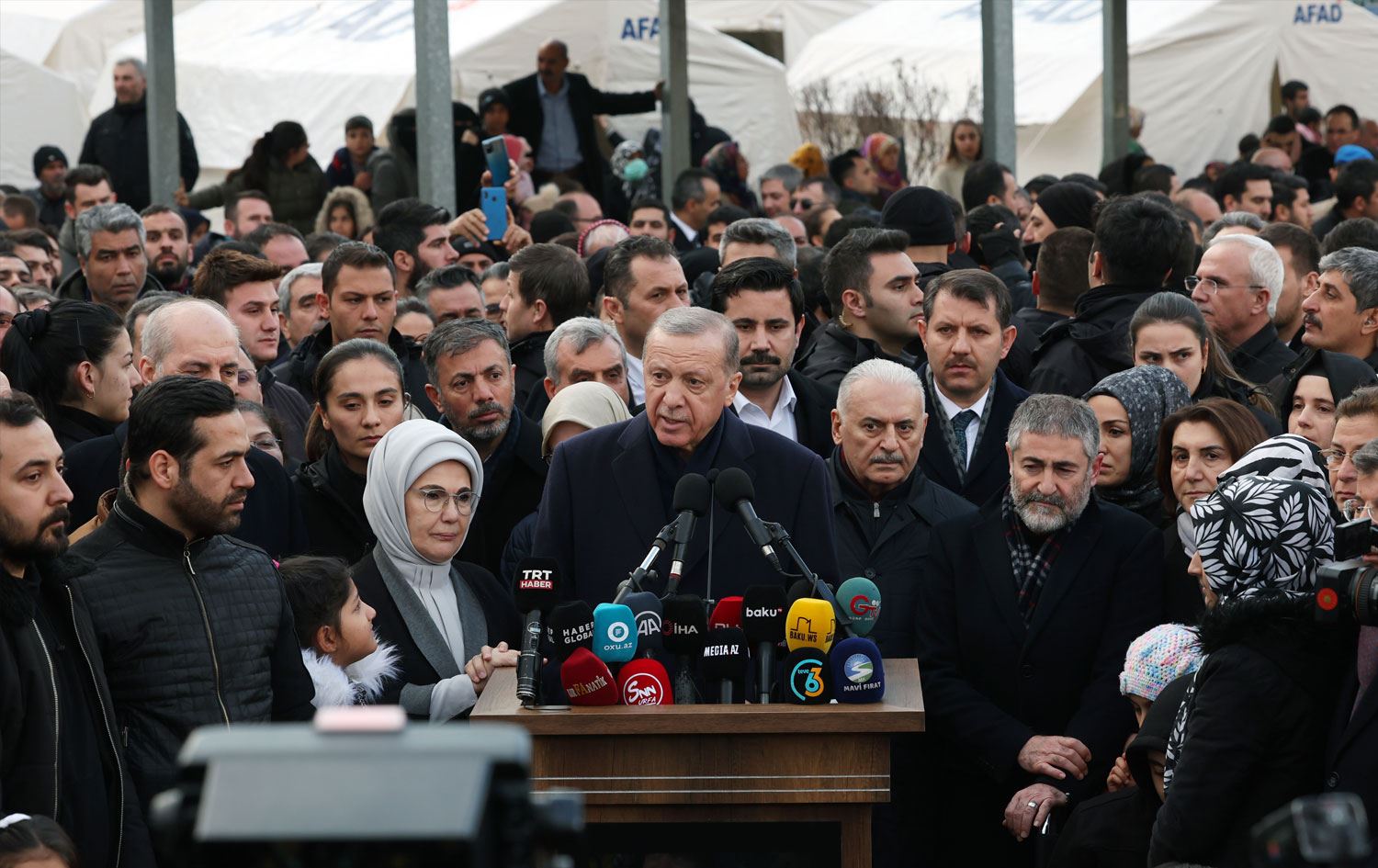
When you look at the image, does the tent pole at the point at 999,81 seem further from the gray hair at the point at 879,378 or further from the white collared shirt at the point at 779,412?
the gray hair at the point at 879,378

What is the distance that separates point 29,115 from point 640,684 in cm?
1870

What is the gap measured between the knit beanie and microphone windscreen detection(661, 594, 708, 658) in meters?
1.38

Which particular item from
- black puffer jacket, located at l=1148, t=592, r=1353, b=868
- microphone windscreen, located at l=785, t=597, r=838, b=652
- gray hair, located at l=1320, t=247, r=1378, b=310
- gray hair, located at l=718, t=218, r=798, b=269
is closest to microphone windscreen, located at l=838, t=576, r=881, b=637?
microphone windscreen, located at l=785, t=597, r=838, b=652

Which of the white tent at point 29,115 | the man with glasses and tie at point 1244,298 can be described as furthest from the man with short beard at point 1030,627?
the white tent at point 29,115

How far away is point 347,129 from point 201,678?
1061 cm

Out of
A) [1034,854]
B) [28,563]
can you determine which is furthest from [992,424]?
[28,563]

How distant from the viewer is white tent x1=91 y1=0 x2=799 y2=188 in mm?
18953

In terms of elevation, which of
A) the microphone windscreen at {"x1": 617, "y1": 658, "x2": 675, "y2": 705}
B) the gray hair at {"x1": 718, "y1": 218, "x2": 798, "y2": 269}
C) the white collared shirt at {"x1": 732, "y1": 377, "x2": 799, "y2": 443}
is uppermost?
the gray hair at {"x1": 718, "y1": 218, "x2": 798, "y2": 269}

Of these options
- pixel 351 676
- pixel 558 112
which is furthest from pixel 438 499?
pixel 558 112

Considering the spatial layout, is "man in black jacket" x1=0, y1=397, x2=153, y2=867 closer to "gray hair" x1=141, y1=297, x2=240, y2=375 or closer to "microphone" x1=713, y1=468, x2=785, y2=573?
"microphone" x1=713, y1=468, x2=785, y2=573

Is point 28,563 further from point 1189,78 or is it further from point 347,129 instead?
point 1189,78

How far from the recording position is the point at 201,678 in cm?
464

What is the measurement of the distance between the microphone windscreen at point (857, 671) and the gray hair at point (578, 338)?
9.29 ft

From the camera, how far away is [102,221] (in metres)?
9.06
